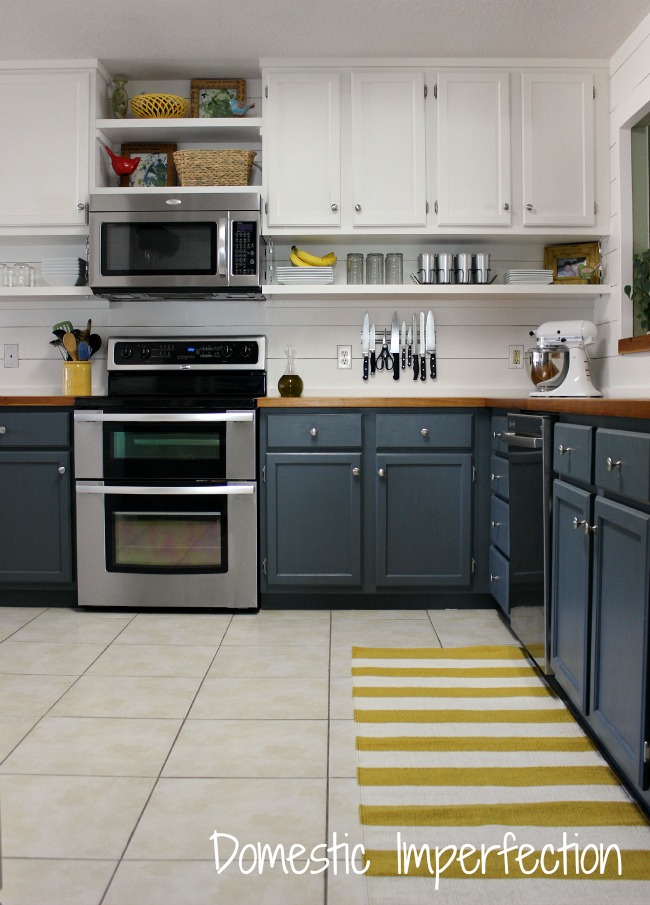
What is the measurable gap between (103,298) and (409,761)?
2682mm

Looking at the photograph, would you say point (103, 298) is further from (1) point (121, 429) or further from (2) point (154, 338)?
(1) point (121, 429)

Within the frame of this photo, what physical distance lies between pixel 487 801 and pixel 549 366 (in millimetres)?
1846

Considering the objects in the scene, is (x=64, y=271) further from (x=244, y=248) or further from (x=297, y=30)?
(x=297, y=30)

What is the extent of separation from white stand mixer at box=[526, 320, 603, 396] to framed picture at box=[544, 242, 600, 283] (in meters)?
0.57

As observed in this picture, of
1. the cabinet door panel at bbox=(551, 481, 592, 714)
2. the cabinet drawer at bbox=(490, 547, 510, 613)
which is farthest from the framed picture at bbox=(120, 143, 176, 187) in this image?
the cabinet door panel at bbox=(551, 481, 592, 714)

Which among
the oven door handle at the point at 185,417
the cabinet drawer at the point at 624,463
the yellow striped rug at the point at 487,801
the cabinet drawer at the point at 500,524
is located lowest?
the yellow striped rug at the point at 487,801

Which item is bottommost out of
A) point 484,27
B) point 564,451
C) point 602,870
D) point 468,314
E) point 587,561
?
point 602,870

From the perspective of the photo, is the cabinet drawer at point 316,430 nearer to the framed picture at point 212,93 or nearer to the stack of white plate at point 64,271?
the stack of white plate at point 64,271

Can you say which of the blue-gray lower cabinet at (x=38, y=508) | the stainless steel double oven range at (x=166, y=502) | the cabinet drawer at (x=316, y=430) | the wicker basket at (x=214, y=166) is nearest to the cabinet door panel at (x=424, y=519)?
the cabinet drawer at (x=316, y=430)

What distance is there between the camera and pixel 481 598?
337cm

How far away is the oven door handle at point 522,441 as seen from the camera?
7.99 ft

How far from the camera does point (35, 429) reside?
3344 millimetres

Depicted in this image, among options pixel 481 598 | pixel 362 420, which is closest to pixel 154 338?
pixel 362 420

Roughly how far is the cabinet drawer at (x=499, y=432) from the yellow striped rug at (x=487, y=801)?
88cm
